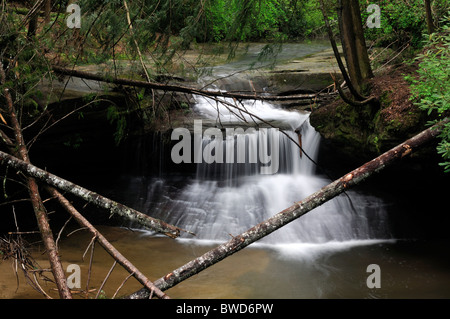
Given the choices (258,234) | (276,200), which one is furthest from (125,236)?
(258,234)

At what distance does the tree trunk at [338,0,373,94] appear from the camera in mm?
6324

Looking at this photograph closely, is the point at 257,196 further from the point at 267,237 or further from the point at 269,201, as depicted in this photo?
the point at 267,237

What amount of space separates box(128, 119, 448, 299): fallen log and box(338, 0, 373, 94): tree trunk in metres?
2.58

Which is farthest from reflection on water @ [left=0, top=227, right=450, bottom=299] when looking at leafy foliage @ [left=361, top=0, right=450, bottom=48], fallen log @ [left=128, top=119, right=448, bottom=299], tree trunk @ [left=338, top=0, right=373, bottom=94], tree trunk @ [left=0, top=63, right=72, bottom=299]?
leafy foliage @ [left=361, top=0, right=450, bottom=48]

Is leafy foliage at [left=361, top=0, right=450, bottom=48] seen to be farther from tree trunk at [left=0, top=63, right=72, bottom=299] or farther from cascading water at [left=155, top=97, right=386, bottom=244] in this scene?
tree trunk at [left=0, top=63, right=72, bottom=299]

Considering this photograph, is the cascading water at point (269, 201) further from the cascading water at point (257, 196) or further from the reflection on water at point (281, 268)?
the reflection on water at point (281, 268)

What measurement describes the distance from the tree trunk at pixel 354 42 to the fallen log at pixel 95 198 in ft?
14.7

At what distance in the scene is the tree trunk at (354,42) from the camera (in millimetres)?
6324

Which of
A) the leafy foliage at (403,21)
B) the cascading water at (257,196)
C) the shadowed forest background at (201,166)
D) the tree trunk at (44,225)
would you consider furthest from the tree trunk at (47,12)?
the leafy foliage at (403,21)

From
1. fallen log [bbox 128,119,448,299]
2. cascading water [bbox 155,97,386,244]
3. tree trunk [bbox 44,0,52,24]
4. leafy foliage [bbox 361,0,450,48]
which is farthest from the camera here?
cascading water [bbox 155,97,386,244]

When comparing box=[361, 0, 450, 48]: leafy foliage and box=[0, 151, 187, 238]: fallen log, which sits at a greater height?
box=[361, 0, 450, 48]: leafy foliage

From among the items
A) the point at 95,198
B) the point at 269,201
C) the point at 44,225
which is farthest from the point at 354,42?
the point at 44,225

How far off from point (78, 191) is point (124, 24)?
2420mm

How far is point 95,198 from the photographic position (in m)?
3.49
